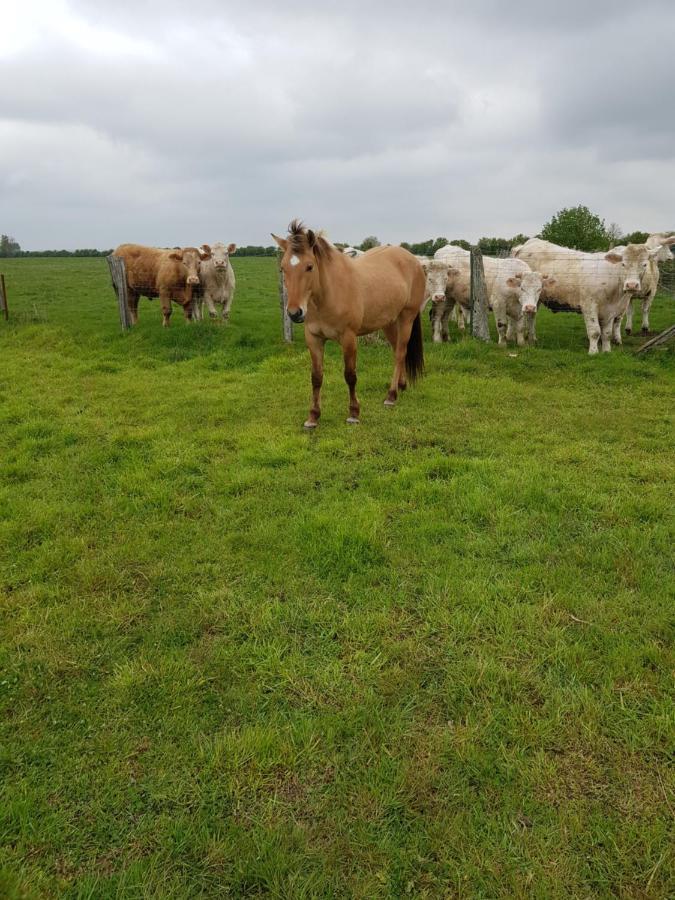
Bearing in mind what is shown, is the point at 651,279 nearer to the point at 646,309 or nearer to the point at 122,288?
the point at 646,309

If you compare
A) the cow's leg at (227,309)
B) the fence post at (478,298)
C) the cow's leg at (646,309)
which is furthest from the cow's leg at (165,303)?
the cow's leg at (646,309)

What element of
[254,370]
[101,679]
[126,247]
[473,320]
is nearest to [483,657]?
[101,679]

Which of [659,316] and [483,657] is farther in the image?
[659,316]

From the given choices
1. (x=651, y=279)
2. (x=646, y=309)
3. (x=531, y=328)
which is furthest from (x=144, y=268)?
(x=646, y=309)

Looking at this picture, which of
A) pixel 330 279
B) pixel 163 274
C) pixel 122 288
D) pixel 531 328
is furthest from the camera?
pixel 163 274

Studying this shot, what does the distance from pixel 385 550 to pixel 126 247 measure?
42.6 feet

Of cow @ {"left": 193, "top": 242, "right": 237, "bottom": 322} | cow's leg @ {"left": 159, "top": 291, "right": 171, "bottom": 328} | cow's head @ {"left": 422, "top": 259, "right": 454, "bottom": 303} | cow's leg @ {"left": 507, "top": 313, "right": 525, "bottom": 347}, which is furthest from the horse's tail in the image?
cow's leg @ {"left": 159, "top": 291, "right": 171, "bottom": 328}

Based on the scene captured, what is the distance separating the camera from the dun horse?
5441 mm

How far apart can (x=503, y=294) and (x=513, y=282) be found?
1.00ft

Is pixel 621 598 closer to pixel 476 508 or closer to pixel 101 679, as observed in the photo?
pixel 476 508

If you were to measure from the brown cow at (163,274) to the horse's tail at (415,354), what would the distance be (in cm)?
663

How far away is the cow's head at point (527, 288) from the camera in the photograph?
31.1 feet

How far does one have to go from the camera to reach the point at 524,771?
2150 millimetres

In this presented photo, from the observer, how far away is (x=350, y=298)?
6.07 meters
